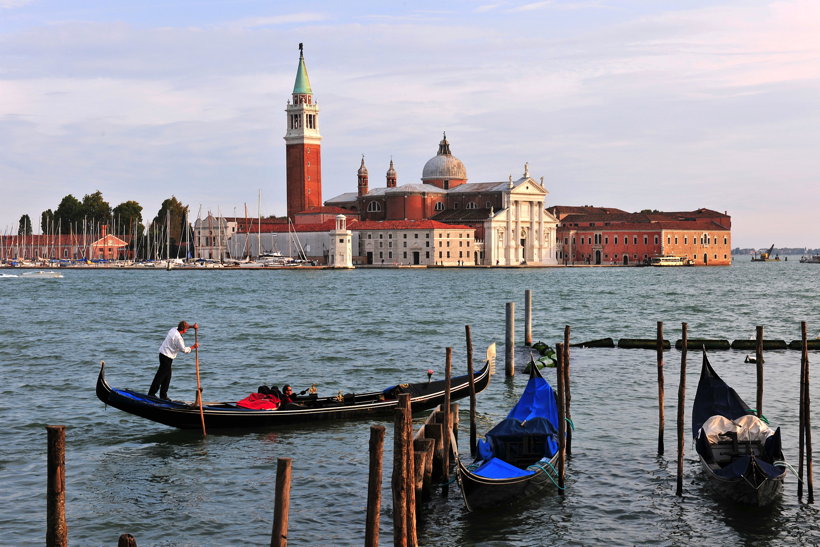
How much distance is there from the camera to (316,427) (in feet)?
40.9

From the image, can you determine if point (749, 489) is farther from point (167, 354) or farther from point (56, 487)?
point (167, 354)

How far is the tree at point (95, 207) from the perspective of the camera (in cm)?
9668

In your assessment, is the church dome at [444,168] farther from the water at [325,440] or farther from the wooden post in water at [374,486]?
the wooden post in water at [374,486]

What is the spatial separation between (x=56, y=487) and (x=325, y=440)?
623cm

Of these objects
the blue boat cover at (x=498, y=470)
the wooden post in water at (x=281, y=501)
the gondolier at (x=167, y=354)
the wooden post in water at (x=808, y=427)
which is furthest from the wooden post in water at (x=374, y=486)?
the gondolier at (x=167, y=354)

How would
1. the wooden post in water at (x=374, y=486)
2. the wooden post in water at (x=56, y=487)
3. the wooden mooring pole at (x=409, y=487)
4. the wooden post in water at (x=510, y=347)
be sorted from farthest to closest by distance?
1. the wooden post in water at (x=510, y=347)
2. the wooden mooring pole at (x=409, y=487)
3. the wooden post in water at (x=374, y=486)
4. the wooden post in water at (x=56, y=487)

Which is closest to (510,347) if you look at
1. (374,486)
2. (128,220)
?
(374,486)

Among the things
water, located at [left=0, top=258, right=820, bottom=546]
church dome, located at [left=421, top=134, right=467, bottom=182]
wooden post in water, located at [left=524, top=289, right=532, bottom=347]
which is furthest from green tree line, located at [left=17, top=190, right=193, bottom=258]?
wooden post in water, located at [left=524, top=289, right=532, bottom=347]

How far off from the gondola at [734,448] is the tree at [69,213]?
92449mm

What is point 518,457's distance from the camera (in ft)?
32.7

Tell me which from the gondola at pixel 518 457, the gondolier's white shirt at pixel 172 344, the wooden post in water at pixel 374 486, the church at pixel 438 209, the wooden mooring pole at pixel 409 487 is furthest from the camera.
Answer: the church at pixel 438 209

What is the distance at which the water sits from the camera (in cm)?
874

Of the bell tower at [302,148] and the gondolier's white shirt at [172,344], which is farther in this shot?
the bell tower at [302,148]

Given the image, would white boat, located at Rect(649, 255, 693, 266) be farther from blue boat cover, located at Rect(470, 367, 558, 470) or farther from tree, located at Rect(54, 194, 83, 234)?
blue boat cover, located at Rect(470, 367, 558, 470)
